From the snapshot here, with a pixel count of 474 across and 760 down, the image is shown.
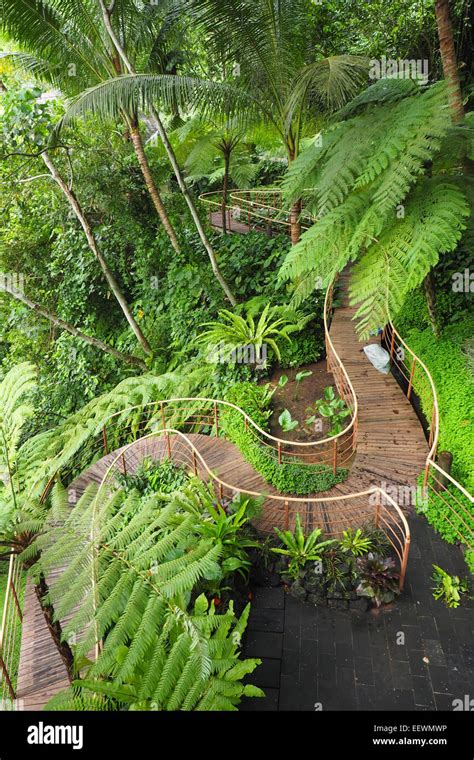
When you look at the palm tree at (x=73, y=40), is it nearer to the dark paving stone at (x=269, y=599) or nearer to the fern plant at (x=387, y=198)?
the fern plant at (x=387, y=198)

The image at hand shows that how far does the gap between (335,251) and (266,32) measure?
416 centimetres

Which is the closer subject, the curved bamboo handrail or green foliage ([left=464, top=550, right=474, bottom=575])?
green foliage ([left=464, top=550, right=474, bottom=575])

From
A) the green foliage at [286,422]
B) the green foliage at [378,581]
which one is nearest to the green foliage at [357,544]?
the green foliage at [378,581]

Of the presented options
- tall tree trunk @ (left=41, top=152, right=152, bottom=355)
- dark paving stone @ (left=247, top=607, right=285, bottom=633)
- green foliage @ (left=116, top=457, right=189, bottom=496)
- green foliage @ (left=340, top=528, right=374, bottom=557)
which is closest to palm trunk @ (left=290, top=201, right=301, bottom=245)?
tall tree trunk @ (left=41, top=152, right=152, bottom=355)

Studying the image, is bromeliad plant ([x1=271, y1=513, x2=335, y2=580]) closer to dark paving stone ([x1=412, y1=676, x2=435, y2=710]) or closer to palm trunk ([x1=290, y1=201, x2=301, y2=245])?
dark paving stone ([x1=412, y1=676, x2=435, y2=710])

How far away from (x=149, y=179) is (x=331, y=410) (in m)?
5.83

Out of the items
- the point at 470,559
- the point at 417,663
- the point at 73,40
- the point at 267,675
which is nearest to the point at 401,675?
the point at 417,663

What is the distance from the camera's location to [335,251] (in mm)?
5820

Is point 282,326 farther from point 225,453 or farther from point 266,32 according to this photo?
point 266,32

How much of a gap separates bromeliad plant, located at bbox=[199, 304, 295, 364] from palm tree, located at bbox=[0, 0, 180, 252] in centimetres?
378

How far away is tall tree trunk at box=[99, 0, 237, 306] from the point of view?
7216 mm

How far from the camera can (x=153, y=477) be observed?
789 cm

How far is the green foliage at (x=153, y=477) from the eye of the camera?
7784mm

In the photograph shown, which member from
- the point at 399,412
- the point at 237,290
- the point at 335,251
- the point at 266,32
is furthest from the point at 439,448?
the point at 266,32
